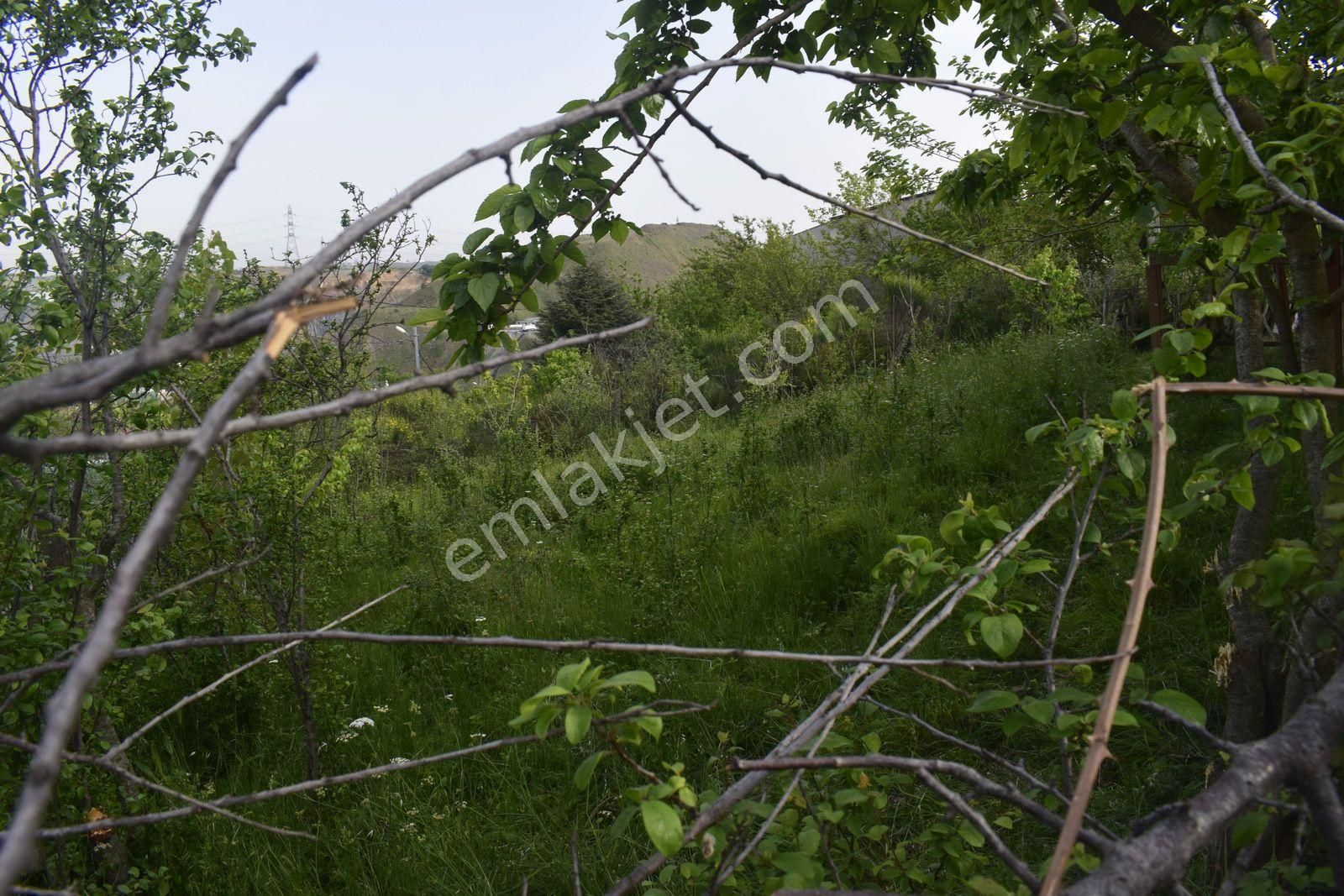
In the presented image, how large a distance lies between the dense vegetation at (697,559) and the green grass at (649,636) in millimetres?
23

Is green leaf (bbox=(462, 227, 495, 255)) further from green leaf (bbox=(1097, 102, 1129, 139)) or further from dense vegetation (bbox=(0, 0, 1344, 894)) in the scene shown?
green leaf (bbox=(1097, 102, 1129, 139))

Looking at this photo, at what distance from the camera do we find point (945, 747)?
9.37ft

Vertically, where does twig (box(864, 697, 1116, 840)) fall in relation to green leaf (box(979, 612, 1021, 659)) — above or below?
below

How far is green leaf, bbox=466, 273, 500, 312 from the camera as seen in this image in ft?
4.56

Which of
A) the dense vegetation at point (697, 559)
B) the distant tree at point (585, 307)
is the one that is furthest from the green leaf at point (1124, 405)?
the distant tree at point (585, 307)

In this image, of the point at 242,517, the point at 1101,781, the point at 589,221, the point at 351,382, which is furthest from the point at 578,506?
the point at 589,221

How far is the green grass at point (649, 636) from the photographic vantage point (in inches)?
107

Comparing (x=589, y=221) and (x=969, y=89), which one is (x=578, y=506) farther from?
(x=969, y=89)

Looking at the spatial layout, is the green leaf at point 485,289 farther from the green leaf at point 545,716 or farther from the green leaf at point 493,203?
the green leaf at point 545,716

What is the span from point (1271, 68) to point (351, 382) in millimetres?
3708

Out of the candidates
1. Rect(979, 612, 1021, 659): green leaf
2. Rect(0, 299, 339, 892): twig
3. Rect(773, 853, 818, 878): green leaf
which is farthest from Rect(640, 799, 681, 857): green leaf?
Rect(0, 299, 339, 892): twig

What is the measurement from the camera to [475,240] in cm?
150

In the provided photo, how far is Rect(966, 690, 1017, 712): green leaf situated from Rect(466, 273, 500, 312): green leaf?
902 millimetres

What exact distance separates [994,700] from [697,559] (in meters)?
3.43
